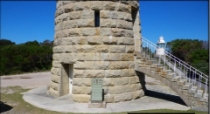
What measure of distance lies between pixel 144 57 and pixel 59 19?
512cm

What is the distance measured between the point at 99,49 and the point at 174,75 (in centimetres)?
376

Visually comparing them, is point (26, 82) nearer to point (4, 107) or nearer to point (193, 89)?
point (4, 107)

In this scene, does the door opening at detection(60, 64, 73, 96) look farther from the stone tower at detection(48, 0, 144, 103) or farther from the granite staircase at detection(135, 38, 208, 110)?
the granite staircase at detection(135, 38, 208, 110)

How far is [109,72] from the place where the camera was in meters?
9.11

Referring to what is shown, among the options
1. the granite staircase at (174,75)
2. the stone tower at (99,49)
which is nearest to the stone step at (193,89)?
the granite staircase at (174,75)

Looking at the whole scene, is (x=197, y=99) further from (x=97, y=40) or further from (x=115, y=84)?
(x=97, y=40)

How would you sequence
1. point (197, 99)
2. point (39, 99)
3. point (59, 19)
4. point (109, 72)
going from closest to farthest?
point (197, 99) < point (109, 72) < point (39, 99) < point (59, 19)

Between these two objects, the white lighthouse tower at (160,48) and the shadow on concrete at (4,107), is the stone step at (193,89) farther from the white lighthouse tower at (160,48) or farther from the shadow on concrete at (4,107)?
the shadow on concrete at (4,107)

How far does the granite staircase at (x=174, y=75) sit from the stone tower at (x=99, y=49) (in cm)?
75

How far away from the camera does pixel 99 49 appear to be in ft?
29.9

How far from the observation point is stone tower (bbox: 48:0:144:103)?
910 cm

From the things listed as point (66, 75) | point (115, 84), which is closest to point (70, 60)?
point (66, 75)

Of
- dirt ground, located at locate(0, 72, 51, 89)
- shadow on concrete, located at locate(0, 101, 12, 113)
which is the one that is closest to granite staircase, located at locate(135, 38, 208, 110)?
shadow on concrete, located at locate(0, 101, 12, 113)

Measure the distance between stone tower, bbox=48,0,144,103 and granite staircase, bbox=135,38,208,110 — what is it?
75 centimetres
